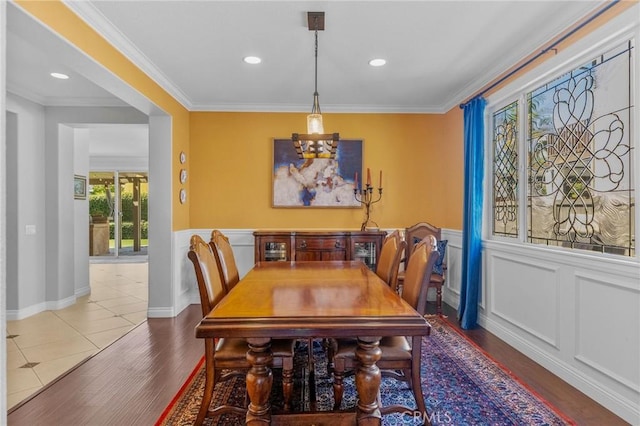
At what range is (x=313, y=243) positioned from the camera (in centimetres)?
431

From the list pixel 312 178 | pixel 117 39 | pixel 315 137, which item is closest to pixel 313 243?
pixel 312 178

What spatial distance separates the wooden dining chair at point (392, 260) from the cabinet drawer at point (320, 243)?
1397mm

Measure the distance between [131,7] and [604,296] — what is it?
355cm

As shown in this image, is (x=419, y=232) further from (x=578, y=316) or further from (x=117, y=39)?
(x=117, y=39)

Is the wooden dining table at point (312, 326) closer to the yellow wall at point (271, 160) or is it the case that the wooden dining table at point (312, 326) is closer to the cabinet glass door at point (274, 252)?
the cabinet glass door at point (274, 252)

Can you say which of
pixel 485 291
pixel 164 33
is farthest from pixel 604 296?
pixel 164 33

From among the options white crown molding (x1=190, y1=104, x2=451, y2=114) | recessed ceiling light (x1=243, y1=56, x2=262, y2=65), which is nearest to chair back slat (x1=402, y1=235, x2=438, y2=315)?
recessed ceiling light (x1=243, y1=56, x2=262, y2=65)

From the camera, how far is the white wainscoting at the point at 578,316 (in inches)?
81.7

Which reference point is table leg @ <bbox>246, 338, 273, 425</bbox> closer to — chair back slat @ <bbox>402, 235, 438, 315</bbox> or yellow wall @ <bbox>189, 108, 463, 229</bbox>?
chair back slat @ <bbox>402, 235, 438, 315</bbox>

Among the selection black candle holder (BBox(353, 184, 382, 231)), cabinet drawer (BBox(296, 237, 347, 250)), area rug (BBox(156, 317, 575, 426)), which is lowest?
area rug (BBox(156, 317, 575, 426))

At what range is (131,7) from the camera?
7.91ft

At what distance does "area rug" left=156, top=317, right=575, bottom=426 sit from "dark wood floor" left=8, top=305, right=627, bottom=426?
12cm

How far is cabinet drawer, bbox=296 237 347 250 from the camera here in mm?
4309

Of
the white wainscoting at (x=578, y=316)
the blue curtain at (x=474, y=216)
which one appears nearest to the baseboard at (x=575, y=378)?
the white wainscoting at (x=578, y=316)
